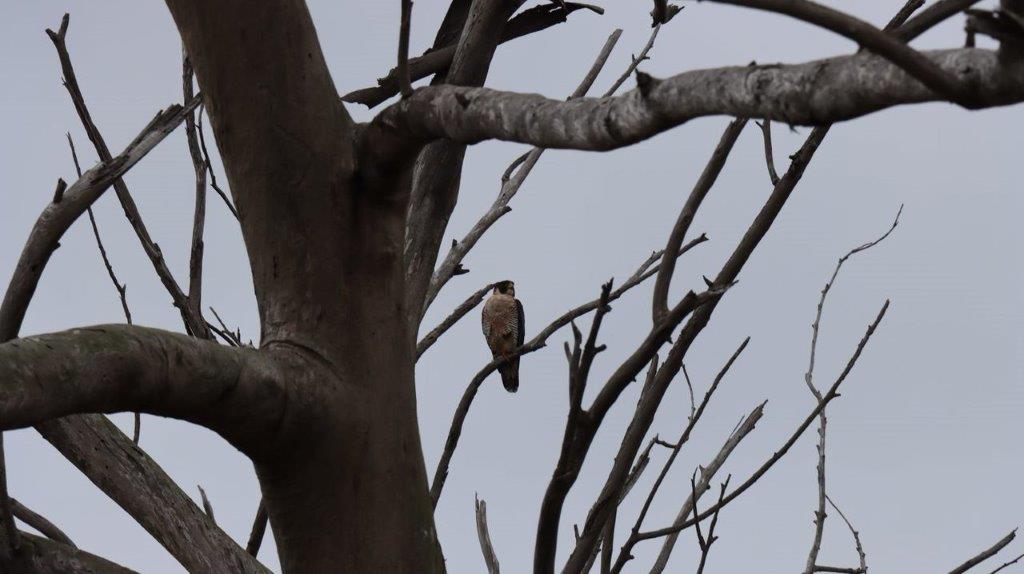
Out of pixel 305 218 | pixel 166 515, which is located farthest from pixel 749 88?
pixel 166 515

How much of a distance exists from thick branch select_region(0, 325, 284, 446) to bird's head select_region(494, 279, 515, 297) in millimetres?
6425

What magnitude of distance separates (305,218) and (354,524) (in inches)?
23.6

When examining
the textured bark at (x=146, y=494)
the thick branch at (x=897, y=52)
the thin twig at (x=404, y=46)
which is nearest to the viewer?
the thick branch at (x=897, y=52)

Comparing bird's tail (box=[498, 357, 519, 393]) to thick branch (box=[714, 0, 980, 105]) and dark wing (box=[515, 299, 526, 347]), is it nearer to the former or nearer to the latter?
dark wing (box=[515, 299, 526, 347])

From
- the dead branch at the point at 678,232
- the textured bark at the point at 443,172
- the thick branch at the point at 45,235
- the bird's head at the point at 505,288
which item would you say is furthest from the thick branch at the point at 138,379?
the bird's head at the point at 505,288

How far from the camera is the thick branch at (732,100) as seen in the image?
1.19 metres

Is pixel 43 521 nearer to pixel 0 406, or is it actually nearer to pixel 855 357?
pixel 0 406

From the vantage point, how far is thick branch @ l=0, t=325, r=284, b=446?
1.61m

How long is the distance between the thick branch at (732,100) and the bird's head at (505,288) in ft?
21.7

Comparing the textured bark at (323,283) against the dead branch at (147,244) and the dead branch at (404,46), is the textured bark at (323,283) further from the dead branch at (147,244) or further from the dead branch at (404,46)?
the dead branch at (147,244)

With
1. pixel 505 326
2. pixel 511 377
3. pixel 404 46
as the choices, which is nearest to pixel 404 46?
pixel 404 46

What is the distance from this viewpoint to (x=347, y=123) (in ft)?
8.00

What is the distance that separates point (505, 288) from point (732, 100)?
7.19m

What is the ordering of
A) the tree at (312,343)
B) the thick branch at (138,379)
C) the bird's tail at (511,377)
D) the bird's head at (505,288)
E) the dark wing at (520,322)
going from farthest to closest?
the bird's head at (505,288), the dark wing at (520,322), the bird's tail at (511,377), the tree at (312,343), the thick branch at (138,379)
